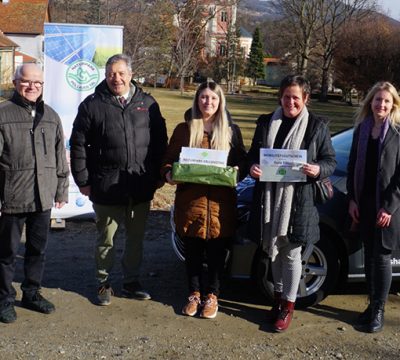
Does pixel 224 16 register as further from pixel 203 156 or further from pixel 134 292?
pixel 203 156

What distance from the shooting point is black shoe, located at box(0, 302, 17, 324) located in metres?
4.30

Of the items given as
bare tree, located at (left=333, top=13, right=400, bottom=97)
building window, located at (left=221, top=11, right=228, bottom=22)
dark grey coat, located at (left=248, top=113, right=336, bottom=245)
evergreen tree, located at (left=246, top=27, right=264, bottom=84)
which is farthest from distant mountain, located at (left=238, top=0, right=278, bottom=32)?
dark grey coat, located at (left=248, top=113, right=336, bottom=245)

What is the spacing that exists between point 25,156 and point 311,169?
2044mm

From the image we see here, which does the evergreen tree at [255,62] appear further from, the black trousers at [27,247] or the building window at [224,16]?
the black trousers at [27,247]

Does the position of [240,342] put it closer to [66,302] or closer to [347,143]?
[66,302]

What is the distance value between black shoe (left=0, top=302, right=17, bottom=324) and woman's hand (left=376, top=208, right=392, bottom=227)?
9.18 ft

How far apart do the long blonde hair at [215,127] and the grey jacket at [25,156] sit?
1055 millimetres

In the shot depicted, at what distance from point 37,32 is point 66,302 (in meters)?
52.0

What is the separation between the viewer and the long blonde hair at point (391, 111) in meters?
4.13

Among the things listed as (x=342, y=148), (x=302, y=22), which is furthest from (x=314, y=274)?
(x=302, y=22)

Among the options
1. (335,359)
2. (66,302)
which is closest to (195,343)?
(335,359)

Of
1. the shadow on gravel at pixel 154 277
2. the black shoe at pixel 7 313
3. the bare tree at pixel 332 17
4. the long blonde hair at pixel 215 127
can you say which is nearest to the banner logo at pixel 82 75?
the shadow on gravel at pixel 154 277

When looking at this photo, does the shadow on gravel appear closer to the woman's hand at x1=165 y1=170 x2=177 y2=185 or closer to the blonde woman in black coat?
the blonde woman in black coat

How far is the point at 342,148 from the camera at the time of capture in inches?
218
